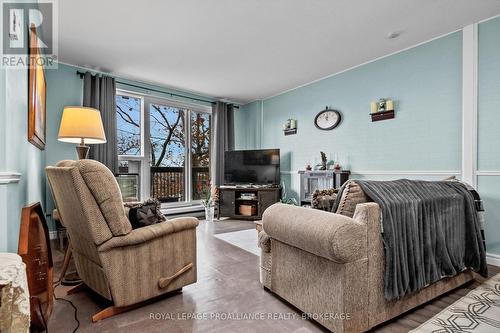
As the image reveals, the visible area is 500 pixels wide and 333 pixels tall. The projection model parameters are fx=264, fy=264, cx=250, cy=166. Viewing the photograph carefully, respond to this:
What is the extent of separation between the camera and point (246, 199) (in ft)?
16.3

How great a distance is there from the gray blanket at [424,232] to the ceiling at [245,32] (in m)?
1.72

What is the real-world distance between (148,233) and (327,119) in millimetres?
3440

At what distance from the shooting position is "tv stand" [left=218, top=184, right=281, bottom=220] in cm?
477

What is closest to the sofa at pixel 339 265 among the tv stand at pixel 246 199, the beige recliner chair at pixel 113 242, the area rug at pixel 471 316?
the area rug at pixel 471 316

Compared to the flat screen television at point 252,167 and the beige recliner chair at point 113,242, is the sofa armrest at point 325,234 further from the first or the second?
the flat screen television at point 252,167

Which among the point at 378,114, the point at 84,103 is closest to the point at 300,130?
the point at 378,114

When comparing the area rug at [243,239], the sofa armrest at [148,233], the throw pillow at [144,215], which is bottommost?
the area rug at [243,239]

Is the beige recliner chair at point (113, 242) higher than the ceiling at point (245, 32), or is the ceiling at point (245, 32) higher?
the ceiling at point (245, 32)

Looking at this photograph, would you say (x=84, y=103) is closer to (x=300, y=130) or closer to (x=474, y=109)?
(x=300, y=130)

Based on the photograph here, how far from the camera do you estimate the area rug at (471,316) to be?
60.2 inches

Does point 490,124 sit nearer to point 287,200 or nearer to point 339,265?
point 339,265

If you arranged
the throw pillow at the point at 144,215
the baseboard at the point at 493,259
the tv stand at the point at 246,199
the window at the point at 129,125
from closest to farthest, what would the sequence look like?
the throw pillow at the point at 144,215 → the baseboard at the point at 493,259 → the window at the point at 129,125 → the tv stand at the point at 246,199

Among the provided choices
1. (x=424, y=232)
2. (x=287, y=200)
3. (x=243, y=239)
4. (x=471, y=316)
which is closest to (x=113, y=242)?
(x=424, y=232)

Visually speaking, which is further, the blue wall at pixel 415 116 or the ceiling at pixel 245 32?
the blue wall at pixel 415 116
